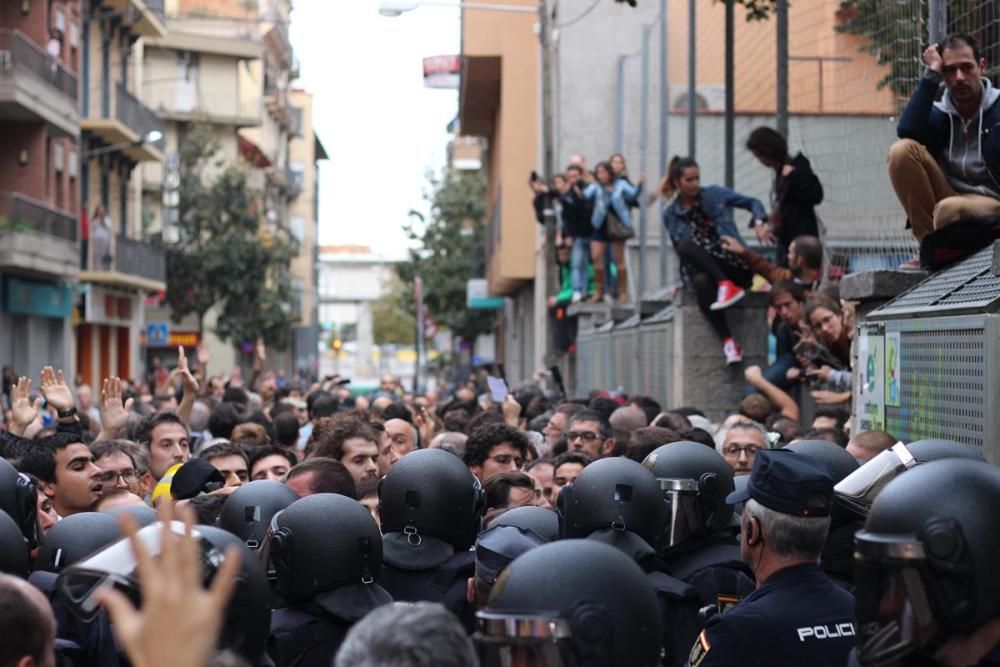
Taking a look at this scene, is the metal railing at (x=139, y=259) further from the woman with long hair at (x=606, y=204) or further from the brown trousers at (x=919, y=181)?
the brown trousers at (x=919, y=181)

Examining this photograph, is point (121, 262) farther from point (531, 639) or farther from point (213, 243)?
point (531, 639)

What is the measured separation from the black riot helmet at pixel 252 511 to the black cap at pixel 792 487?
1800 mm

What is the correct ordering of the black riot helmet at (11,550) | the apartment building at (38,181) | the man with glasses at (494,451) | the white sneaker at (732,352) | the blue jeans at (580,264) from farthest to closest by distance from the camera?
1. the apartment building at (38,181)
2. the blue jeans at (580,264)
3. the white sneaker at (732,352)
4. the man with glasses at (494,451)
5. the black riot helmet at (11,550)

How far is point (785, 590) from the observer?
4.32 meters

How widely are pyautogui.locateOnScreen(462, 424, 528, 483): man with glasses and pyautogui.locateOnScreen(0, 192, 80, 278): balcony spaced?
24.3 m

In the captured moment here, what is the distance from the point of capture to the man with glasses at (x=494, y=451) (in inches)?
335

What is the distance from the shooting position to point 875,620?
11.2ft

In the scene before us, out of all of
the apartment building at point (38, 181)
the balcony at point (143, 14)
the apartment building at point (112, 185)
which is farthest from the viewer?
the balcony at point (143, 14)

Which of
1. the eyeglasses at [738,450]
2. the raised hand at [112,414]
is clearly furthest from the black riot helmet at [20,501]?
the raised hand at [112,414]

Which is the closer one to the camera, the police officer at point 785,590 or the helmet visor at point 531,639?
the helmet visor at point 531,639

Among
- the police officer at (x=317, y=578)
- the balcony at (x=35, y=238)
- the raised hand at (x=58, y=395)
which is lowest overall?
the police officer at (x=317, y=578)

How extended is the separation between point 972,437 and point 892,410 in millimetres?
1345

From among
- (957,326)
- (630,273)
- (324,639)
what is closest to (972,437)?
(957,326)

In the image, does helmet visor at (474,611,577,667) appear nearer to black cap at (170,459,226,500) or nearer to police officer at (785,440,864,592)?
police officer at (785,440,864,592)
